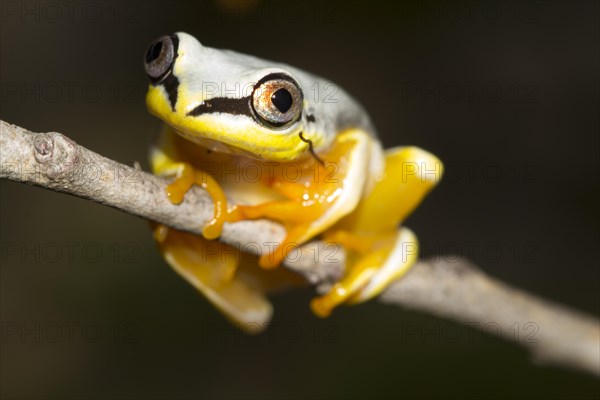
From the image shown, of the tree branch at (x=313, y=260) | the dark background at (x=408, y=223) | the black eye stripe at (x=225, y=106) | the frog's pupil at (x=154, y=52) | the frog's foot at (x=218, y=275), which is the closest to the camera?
the tree branch at (x=313, y=260)

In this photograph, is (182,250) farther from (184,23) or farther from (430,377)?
(184,23)

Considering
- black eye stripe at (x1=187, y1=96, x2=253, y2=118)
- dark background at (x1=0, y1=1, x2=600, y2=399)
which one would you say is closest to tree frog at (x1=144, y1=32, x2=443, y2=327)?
black eye stripe at (x1=187, y1=96, x2=253, y2=118)

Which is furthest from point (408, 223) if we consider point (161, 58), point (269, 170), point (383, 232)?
point (161, 58)

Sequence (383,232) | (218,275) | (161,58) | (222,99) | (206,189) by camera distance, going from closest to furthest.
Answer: (222,99) → (161,58) → (206,189) → (218,275) → (383,232)

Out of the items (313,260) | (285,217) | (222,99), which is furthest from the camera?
(313,260)

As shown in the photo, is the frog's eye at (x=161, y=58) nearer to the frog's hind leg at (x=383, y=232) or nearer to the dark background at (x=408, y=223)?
the frog's hind leg at (x=383, y=232)

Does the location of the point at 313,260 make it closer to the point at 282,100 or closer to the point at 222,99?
the point at 282,100

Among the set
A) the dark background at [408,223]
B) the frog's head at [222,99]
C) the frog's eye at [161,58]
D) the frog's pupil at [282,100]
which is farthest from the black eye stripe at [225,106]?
the dark background at [408,223]
